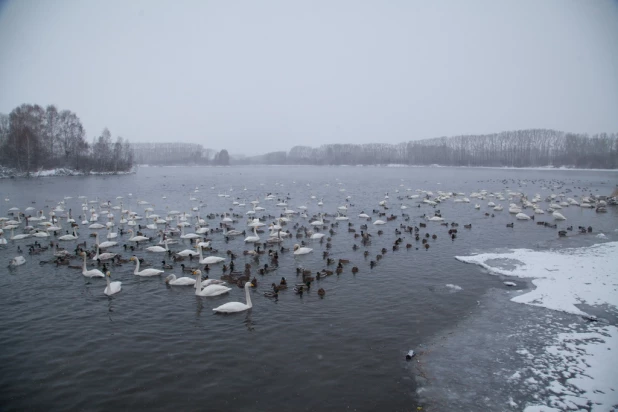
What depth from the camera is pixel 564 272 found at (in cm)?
1460

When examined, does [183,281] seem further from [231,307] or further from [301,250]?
[301,250]

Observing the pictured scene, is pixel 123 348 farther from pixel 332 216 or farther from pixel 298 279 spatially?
pixel 332 216

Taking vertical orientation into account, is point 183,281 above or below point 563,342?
above

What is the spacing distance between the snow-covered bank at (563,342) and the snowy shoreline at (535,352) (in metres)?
0.02

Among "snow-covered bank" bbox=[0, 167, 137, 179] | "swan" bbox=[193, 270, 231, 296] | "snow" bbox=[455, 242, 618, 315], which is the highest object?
"snow-covered bank" bbox=[0, 167, 137, 179]

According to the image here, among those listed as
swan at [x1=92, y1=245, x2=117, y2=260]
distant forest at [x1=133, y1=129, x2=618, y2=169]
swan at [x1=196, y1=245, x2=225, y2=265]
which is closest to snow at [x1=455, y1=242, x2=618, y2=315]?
swan at [x1=196, y1=245, x2=225, y2=265]

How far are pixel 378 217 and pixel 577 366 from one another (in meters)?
21.1

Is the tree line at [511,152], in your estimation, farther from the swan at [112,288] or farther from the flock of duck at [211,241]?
the swan at [112,288]

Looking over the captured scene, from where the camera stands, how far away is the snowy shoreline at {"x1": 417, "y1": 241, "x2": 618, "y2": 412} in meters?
7.41

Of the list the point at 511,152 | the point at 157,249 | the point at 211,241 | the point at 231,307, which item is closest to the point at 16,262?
the point at 157,249

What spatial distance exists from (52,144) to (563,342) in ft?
340

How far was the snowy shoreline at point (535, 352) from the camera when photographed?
741 centimetres

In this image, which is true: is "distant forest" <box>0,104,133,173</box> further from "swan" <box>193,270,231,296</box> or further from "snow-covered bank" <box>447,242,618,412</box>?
"snow-covered bank" <box>447,242,618,412</box>

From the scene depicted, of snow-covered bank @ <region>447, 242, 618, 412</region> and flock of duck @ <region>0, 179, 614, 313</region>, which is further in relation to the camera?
flock of duck @ <region>0, 179, 614, 313</region>
